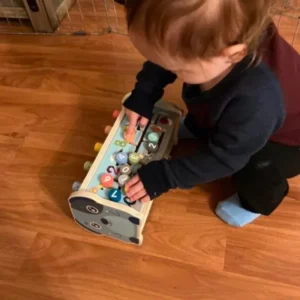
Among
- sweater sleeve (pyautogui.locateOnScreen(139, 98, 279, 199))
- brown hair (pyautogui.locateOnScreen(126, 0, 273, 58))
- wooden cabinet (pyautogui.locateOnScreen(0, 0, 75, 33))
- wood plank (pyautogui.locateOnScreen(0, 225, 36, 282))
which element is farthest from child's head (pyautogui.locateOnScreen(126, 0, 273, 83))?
wooden cabinet (pyautogui.locateOnScreen(0, 0, 75, 33))

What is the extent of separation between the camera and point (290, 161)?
0.75 m

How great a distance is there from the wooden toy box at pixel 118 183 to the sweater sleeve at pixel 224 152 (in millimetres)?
62

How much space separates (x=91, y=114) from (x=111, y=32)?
379 millimetres

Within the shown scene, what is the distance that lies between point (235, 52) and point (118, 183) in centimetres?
35

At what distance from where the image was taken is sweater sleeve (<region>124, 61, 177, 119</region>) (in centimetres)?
81

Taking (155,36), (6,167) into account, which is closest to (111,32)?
(6,167)

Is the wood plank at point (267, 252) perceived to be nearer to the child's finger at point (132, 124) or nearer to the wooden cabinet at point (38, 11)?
the child's finger at point (132, 124)

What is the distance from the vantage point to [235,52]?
0.52 meters

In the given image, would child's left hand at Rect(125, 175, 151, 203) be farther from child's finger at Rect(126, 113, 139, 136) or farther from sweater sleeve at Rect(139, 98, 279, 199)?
child's finger at Rect(126, 113, 139, 136)

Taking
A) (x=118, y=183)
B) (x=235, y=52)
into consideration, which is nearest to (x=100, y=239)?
(x=118, y=183)

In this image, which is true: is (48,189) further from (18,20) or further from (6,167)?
(18,20)

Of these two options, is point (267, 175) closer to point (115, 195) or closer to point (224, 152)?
point (224, 152)

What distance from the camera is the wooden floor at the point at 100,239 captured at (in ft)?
2.63

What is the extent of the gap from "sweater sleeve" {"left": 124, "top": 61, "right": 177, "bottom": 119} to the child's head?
0.26m
